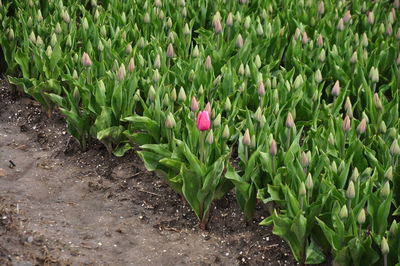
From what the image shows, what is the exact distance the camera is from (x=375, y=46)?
17.8ft

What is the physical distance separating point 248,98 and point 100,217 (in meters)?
1.18

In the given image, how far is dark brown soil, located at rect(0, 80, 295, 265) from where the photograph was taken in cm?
394

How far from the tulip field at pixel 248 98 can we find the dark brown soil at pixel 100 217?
13 centimetres

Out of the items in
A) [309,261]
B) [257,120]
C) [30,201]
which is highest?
[257,120]

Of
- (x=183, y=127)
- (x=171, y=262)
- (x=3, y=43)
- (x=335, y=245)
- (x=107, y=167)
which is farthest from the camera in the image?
(x=3, y=43)

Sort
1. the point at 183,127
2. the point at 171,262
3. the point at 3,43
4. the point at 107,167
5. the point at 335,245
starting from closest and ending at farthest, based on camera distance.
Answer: the point at 335,245 < the point at 171,262 < the point at 183,127 < the point at 107,167 < the point at 3,43

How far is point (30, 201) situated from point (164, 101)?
0.96m

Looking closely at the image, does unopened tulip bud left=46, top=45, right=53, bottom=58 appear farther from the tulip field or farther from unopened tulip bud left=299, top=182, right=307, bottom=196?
unopened tulip bud left=299, top=182, right=307, bottom=196

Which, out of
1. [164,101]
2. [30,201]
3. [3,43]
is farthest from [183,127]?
[3,43]

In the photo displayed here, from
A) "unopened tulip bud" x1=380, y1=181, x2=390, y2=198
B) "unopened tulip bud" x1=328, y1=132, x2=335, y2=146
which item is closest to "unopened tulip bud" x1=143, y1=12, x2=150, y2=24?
"unopened tulip bud" x1=328, y1=132, x2=335, y2=146

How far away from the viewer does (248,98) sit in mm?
4691

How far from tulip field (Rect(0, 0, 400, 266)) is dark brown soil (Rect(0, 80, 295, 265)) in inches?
5.0

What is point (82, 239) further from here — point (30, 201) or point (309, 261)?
point (309, 261)

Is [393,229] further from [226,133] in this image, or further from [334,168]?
[226,133]
